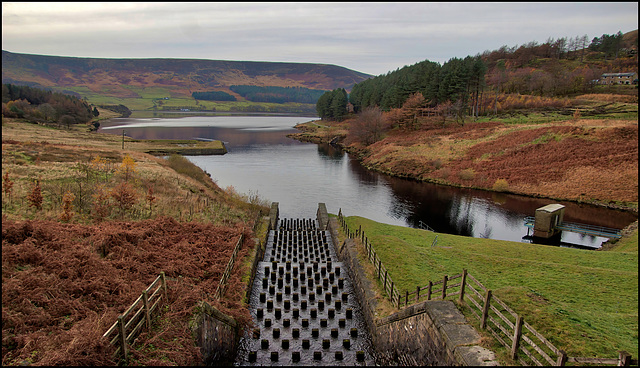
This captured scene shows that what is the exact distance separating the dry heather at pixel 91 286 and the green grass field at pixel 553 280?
28.5 ft

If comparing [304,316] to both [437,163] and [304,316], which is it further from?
[437,163]

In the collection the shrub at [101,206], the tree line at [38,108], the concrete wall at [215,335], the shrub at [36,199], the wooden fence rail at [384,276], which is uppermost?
the tree line at [38,108]

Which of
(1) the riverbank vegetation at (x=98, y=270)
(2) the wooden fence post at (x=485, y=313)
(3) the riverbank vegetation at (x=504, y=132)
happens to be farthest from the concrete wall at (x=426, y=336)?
(3) the riverbank vegetation at (x=504, y=132)

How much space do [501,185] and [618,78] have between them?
109066 mm

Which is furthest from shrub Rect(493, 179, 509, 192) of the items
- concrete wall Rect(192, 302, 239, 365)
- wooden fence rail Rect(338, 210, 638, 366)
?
concrete wall Rect(192, 302, 239, 365)

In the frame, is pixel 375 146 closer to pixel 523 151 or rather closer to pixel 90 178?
pixel 523 151

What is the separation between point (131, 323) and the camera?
10.2 m

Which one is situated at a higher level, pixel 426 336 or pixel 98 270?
pixel 98 270

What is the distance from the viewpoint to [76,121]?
116 meters

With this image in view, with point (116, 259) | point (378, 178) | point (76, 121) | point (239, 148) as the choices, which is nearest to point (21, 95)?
point (76, 121)

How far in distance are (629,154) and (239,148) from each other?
251ft

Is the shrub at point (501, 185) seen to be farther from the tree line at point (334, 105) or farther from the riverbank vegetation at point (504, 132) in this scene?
the tree line at point (334, 105)

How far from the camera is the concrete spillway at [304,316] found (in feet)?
45.7

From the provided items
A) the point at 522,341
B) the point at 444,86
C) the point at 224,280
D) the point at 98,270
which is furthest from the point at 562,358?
the point at 444,86
